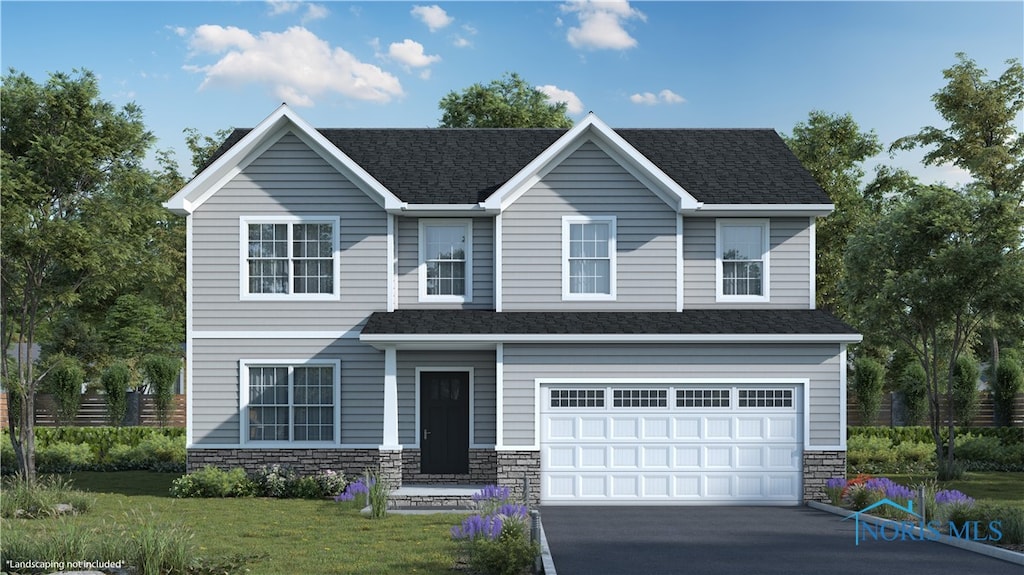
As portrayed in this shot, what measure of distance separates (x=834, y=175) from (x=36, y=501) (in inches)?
1192

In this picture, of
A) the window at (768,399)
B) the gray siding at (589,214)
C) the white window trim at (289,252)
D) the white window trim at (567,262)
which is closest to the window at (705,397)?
the window at (768,399)

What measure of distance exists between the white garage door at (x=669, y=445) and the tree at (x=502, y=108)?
64.2 ft

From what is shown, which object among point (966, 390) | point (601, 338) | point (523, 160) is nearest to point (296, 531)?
point (601, 338)

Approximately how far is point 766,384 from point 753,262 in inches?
116

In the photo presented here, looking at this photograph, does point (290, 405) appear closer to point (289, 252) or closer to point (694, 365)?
point (289, 252)

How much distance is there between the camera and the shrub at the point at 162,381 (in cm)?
3212

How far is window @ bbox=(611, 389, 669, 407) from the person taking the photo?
21.2 meters

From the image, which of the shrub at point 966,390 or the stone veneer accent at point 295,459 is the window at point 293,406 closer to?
the stone veneer accent at point 295,459

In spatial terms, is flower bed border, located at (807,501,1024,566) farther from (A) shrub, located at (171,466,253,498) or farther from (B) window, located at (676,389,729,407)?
(A) shrub, located at (171,466,253,498)

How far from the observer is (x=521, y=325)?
21.3 meters

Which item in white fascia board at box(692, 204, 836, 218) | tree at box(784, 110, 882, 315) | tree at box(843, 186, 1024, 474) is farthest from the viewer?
tree at box(784, 110, 882, 315)

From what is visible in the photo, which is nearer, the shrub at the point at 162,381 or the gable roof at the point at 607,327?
the gable roof at the point at 607,327

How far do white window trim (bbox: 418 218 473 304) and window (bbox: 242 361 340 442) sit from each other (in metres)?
2.58

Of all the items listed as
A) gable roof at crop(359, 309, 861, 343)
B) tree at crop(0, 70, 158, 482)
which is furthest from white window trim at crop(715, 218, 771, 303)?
tree at crop(0, 70, 158, 482)
